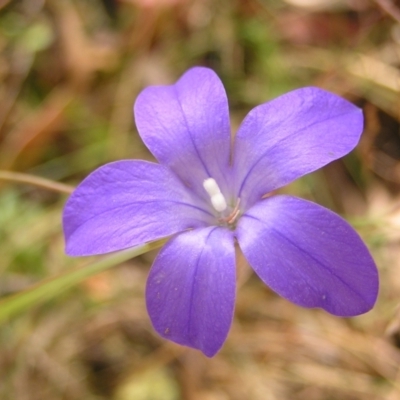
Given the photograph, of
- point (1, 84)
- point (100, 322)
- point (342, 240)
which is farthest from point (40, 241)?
point (342, 240)

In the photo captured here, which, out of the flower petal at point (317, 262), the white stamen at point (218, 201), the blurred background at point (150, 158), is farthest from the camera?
the blurred background at point (150, 158)

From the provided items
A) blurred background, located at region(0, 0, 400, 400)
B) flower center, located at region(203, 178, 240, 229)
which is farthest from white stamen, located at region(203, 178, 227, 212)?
blurred background, located at region(0, 0, 400, 400)

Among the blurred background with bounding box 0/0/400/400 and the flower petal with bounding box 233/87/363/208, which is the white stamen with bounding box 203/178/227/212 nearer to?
the flower petal with bounding box 233/87/363/208

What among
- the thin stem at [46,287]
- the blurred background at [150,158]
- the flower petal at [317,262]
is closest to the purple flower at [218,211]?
the flower petal at [317,262]

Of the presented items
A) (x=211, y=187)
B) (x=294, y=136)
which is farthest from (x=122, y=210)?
(x=294, y=136)

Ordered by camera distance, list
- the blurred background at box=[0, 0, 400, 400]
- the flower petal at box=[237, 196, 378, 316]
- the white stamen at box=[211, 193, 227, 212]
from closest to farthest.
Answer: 1. the flower petal at box=[237, 196, 378, 316]
2. the white stamen at box=[211, 193, 227, 212]
3. the blurred background at box=[0, 0, 400, 400]

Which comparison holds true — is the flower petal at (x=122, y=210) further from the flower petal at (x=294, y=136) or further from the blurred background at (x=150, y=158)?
the blurred background at (x=150, y=158)

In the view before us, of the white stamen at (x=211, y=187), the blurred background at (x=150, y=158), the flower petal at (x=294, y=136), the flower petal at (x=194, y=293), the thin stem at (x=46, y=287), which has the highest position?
the flower petal at (x=294, y=136)
